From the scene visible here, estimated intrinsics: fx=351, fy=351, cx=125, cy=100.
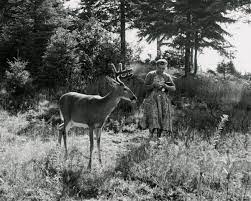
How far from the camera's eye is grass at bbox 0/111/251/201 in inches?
236

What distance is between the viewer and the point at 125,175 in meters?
6.84

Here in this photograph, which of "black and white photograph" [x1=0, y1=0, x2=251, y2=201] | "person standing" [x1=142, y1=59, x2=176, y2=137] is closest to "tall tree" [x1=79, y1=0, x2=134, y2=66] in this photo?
"black and white photograph" [x1=0, y1=0, x2=251, y2=201]

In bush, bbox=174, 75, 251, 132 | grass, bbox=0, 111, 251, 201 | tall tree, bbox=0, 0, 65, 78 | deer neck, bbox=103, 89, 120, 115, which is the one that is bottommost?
grass, bbox=0, 111, 251, 201

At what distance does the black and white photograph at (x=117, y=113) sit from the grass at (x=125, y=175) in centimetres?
2

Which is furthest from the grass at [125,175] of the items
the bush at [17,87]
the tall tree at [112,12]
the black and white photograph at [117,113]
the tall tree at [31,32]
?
the tall tree at [112,12]

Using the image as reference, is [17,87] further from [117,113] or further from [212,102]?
[212,102]

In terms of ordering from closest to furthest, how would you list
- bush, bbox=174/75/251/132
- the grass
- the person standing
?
the grass, the person standing, bush, bbox=174/75/251/132

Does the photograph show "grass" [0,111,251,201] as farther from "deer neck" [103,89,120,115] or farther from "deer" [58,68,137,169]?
"deer neck" [103,89,120,115]

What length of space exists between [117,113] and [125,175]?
649 centimetres

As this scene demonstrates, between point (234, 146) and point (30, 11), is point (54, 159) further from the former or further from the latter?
point (30, 11)

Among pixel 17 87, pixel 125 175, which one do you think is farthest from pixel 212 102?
pixel 125 175

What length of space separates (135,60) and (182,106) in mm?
7184

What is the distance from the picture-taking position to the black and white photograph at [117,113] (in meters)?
6.41

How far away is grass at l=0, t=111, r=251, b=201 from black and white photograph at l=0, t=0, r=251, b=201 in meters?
0.02
